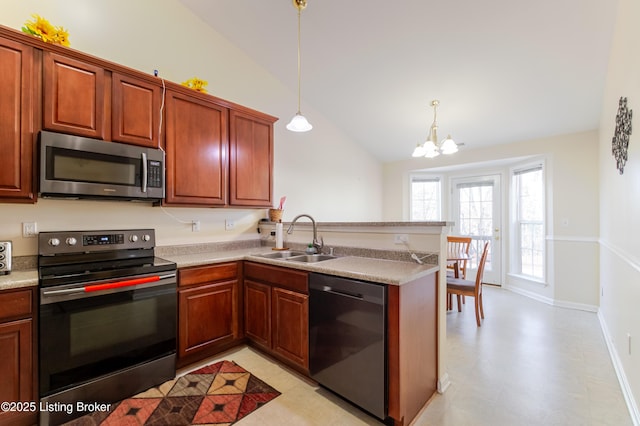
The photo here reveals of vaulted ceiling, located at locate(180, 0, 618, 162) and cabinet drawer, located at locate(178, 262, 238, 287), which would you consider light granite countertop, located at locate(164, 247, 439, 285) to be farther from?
vaulted ceiling, located at locate(180, 0, 618, 162)

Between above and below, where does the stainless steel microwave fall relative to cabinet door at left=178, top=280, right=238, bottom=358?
above

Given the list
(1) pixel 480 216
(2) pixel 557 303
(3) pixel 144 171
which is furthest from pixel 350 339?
(1) pixel 480 216

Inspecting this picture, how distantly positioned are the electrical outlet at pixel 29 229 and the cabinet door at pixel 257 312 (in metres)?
1.60

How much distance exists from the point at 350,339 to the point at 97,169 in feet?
7.11

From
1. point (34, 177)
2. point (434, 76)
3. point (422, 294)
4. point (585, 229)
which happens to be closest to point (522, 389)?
point (422, 294)

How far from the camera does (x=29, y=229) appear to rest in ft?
6.76

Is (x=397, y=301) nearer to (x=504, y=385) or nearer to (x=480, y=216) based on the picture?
(x=504, y=385)

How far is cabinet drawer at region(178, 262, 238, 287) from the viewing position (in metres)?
2.23

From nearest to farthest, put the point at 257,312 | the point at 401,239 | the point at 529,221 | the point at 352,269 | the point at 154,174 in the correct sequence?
the point at 352,269 < the point at 401,239 < the point at 154,174 < the point at 257,312 < the point at 529,221

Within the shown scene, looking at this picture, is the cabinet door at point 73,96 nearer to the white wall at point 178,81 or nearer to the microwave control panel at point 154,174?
the microwave control panel at point 154,174

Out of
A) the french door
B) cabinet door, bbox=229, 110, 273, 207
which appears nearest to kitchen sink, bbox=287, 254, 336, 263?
cabinet door, bbox=229, 110, 273, 207

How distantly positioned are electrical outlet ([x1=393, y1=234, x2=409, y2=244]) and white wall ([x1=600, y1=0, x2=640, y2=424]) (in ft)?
4.29

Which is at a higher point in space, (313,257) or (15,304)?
(313,257)

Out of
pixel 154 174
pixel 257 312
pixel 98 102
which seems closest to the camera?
pixel 98 102
